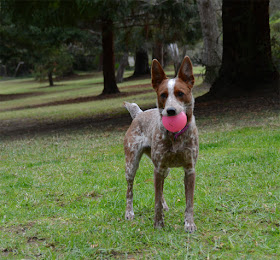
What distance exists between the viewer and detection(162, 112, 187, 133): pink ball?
357 centimetres

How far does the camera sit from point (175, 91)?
3686 millimetres

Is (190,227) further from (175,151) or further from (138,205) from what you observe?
(138,205)

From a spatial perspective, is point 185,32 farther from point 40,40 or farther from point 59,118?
point 59,118

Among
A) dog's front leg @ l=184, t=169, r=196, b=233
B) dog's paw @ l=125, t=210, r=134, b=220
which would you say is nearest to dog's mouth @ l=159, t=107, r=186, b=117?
dog's front leg @ l=184, t=169, r=196, b=233

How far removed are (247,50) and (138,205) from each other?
8982 mm

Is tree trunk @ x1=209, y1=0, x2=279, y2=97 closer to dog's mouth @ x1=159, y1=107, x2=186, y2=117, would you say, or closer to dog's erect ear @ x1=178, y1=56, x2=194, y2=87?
dog's erect ear @ x1=178, y1=56, x2=194, y2=87

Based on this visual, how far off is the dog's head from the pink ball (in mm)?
34

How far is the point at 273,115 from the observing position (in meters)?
10.1

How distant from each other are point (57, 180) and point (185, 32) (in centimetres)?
1659

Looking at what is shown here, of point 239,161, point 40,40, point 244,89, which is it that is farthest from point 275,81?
point 40,40

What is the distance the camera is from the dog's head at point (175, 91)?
3.60 metres

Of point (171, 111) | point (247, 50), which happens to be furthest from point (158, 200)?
point (247, 50)

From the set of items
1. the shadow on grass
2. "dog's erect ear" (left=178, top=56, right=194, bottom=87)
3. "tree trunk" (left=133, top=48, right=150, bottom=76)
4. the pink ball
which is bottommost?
"tree trunk" (left=133, top=48, right=150, bottom=76)

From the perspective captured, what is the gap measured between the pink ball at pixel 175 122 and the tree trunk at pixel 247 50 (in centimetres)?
956
